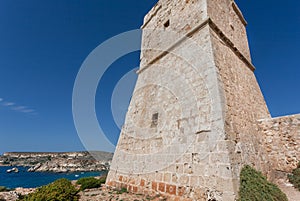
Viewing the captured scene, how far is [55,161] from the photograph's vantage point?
58469 millimetres

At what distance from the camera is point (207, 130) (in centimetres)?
360

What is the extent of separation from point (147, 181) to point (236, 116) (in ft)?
10.5

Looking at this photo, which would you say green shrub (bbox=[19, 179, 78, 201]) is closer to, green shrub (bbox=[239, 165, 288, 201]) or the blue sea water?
green shrub (bbox=[239, 165, 288, 201])

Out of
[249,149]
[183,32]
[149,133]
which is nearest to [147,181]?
[149,133]

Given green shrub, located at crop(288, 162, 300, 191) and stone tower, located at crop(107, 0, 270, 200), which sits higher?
stone tower, located at crop(107, 0, 270, 200)

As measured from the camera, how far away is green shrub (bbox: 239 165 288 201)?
9.43 feet

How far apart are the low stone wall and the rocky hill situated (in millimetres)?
43729

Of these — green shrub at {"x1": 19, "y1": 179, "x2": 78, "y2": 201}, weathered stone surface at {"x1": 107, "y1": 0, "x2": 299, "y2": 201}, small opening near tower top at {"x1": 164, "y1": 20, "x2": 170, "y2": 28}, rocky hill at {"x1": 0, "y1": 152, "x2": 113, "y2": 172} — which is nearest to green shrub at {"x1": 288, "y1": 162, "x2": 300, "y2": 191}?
weathered stone surface at {"x1": 107, "y1": 0, "x2": 299, "y2": 201}

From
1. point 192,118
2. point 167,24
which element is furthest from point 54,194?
point 167,24

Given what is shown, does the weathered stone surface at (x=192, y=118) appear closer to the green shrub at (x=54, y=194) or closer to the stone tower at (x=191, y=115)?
the stone tower at (x=191, y=115)

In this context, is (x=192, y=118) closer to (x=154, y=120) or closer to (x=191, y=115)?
(x=191, y=115)

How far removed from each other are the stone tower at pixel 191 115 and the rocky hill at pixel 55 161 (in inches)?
1654

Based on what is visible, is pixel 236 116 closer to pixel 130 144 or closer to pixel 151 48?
pixel 130 144

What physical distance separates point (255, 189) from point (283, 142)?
3.05 meters
